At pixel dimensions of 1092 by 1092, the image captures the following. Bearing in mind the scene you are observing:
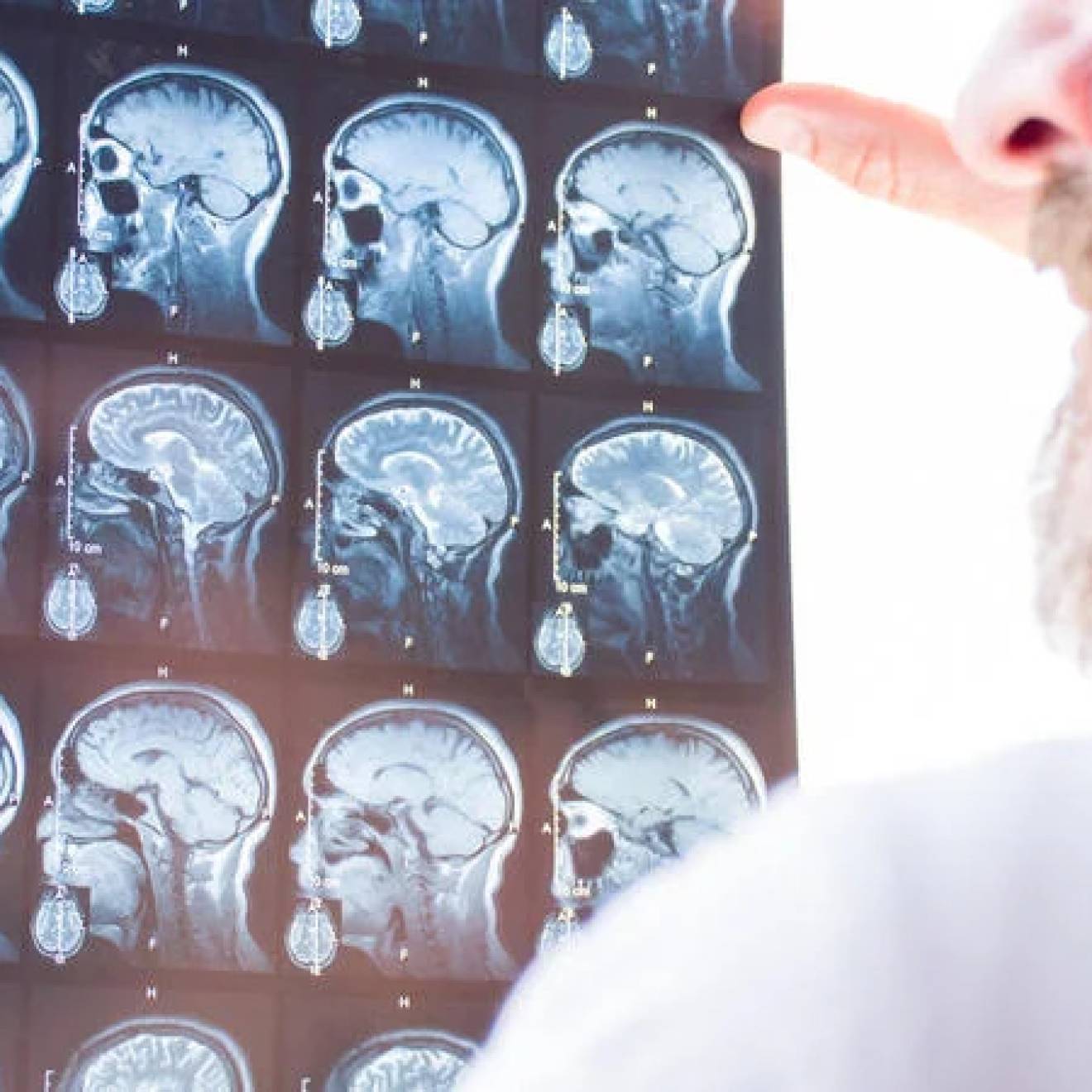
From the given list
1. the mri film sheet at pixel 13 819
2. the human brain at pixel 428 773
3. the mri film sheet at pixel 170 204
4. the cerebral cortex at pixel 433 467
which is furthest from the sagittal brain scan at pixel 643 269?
the mri film sheet at pixel 13 819

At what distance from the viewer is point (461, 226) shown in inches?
89.7

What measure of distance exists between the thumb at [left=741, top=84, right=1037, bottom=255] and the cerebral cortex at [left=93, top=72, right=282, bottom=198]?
1.87 m

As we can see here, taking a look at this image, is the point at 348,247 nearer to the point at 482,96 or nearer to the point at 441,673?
the point at 482,96

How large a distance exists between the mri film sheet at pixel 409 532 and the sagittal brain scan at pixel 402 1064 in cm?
36

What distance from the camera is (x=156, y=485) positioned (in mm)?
2135

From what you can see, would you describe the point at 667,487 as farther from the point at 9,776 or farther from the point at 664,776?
the point at 9,776

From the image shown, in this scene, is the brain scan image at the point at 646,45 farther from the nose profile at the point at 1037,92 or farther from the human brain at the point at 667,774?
the nose profile at the point at 1037,92

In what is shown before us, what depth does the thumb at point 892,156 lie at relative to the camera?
269 mm

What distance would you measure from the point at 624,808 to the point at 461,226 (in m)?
0.61

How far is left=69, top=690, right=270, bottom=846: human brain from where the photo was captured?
2.08 m

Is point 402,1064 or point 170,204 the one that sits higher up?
point 170,204

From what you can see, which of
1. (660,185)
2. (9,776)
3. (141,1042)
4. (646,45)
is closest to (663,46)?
(646,45)

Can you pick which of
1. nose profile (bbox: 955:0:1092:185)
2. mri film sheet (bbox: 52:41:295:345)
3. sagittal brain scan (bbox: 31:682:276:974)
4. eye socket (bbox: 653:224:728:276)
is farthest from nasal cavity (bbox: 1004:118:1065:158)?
eye socket (bbox: 653:224:728:276)

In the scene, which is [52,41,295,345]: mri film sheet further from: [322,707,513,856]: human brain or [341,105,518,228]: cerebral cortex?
[322,707,513,856]: human brain
